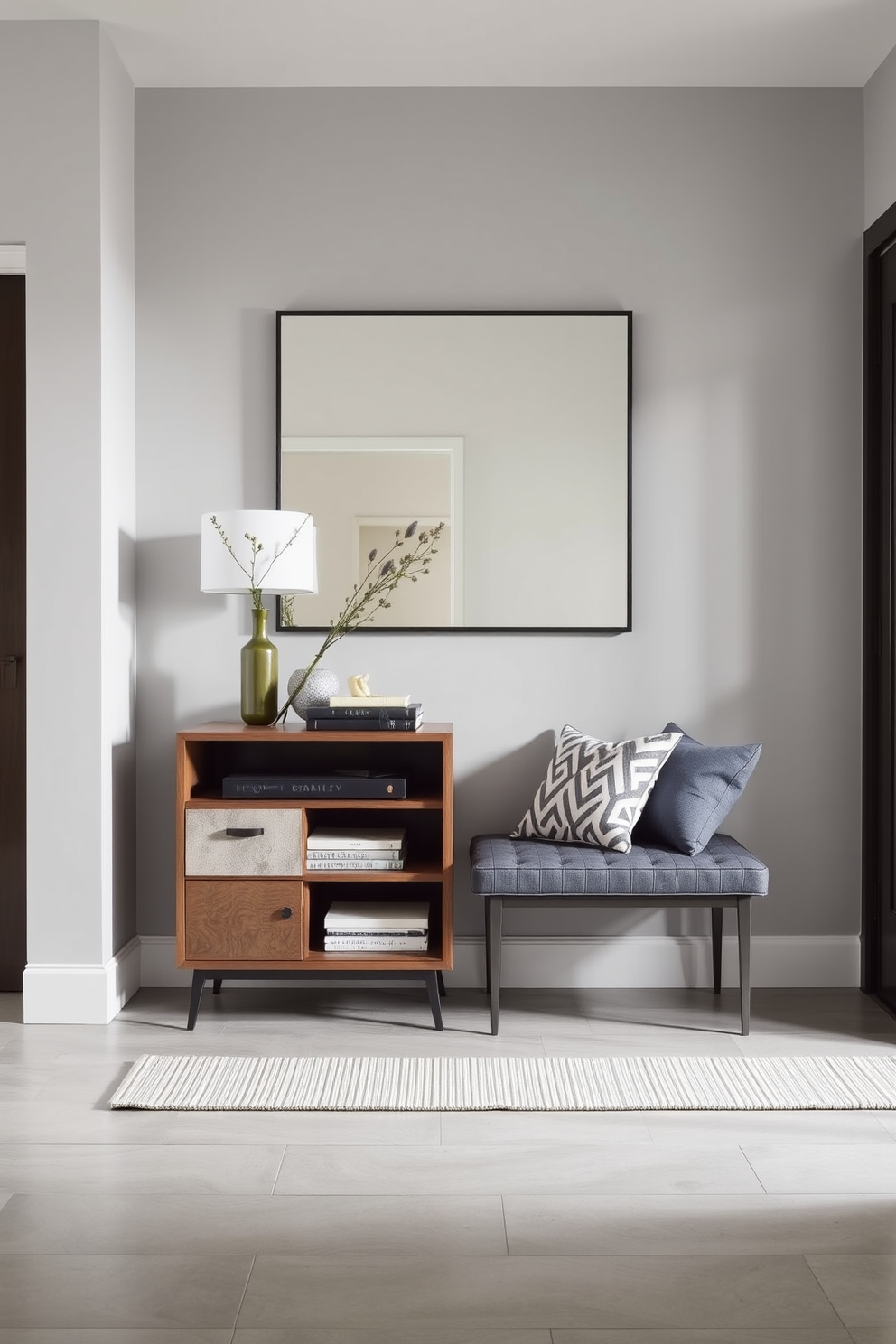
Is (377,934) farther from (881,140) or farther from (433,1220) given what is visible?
(881,140)

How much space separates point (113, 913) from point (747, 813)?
192 cm

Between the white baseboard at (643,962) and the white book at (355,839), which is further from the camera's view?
the white baseboard at (643,962)

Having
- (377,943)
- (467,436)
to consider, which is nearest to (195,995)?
(377,943)

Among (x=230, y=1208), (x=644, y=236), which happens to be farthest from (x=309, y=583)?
(x=230, y=1208)

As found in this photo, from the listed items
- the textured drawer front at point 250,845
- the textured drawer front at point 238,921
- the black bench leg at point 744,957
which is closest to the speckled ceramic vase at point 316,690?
the textured drawer front at point 250,845

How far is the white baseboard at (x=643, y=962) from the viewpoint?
136 inches

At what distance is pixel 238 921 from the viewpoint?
3.03m

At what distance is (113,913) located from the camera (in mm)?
3244

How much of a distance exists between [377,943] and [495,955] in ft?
1.06

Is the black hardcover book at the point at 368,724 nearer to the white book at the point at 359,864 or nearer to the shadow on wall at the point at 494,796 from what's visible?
the white book at the point at 359,864

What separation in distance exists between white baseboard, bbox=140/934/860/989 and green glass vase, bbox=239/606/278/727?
829mm

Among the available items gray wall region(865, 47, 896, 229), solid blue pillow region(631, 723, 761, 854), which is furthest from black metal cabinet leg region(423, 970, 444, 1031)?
gray wall region(865, 47, 896, 229)

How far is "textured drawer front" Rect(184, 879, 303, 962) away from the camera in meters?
3.03

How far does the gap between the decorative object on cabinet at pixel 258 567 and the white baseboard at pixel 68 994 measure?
33.0 inches
